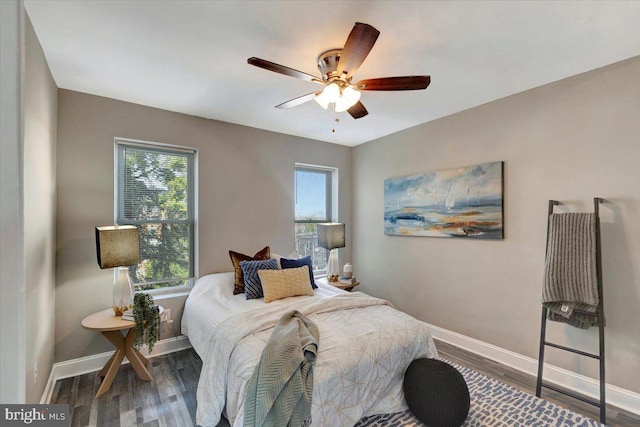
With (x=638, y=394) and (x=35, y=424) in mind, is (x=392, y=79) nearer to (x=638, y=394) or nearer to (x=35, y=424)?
(x=35, y=424)

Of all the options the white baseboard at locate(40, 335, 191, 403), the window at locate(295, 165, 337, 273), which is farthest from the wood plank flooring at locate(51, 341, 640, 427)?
the window at locate(295, 165, 337, 273)

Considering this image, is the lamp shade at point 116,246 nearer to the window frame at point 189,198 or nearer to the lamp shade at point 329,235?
the window frame at point 189,198

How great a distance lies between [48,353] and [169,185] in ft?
5.75

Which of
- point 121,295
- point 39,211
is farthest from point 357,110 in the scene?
point 121,295

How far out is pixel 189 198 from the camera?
336 cm

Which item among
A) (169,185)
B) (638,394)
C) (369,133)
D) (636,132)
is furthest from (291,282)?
(636,132)

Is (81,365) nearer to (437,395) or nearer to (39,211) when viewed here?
(39,211)

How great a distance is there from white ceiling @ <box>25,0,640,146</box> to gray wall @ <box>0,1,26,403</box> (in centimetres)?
132

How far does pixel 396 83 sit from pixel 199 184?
2390mm

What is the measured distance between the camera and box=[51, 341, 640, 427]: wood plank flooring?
81.0 inches

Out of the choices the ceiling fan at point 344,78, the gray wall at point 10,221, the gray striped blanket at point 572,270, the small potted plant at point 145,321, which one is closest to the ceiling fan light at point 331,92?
the ceiling fan at point 344,78

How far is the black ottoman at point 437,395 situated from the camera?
1.85 meters

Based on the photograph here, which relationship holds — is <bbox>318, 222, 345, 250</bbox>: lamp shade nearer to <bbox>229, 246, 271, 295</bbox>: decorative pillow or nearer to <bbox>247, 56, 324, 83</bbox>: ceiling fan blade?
<bbox>229, 246, 271, 295</bbox>: decorative pillow

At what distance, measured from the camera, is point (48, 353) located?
2.35 metres
